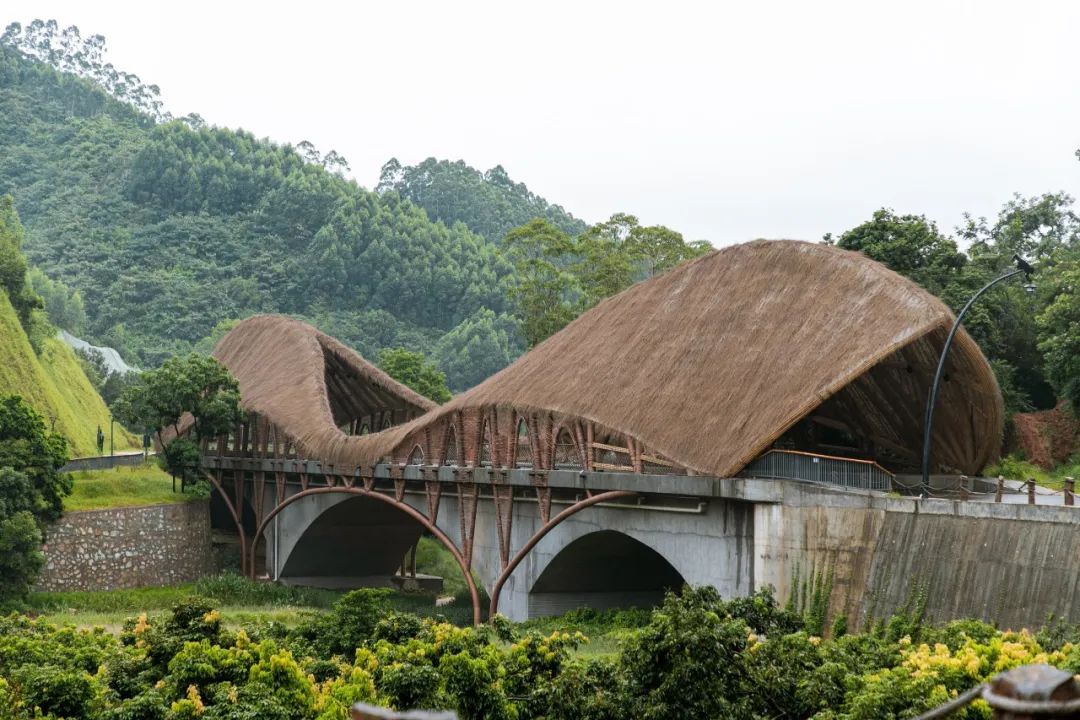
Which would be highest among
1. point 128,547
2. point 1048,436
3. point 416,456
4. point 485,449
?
point 1048,436

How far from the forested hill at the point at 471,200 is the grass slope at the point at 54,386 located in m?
85.7

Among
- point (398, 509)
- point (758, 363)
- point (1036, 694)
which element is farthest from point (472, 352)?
point (1036, 694)

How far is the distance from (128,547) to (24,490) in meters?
8.82

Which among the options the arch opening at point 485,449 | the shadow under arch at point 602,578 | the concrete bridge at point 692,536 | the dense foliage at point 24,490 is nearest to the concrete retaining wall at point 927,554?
the concrete bridge at point 692,536

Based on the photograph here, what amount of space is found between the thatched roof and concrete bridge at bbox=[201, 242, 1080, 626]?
0.07 metres

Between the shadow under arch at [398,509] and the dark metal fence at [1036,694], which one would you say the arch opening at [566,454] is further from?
the dark metal fence at [1036,694]

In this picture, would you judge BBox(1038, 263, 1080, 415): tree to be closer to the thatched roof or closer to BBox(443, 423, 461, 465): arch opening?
the thatched roof

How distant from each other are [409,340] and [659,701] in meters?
121

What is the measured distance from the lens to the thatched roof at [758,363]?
31.5m

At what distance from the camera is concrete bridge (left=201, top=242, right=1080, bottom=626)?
2617 cm

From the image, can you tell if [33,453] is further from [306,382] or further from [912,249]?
[912,249]

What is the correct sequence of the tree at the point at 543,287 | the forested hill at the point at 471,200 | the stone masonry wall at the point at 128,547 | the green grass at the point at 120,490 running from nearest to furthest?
the stone masonry wall at the point at 128,547, the green grass at the point at 120,490, the tree at the point at 543,287, the forested hill at the point at 471,200

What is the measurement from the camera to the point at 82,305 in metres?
128

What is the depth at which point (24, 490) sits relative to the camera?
49188 mm
